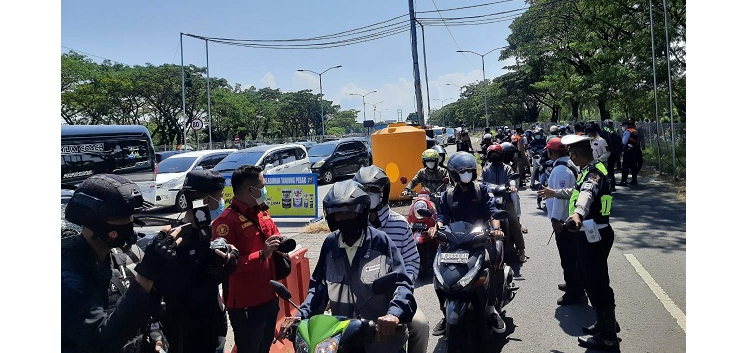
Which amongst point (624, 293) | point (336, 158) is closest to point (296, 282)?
point (624, 293)

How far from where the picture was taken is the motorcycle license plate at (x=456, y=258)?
3986 millimetres

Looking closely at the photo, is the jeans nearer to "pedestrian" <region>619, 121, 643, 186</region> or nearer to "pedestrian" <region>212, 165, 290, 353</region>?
"pedestrian" <region>212, 165, 290, 353</region>

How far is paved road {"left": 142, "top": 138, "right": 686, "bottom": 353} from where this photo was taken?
4.85 m

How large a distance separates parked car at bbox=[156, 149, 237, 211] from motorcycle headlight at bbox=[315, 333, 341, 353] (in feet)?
37.7

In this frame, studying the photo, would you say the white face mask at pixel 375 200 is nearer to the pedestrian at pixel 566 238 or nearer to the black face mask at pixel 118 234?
the black face mask at pixel 118 234

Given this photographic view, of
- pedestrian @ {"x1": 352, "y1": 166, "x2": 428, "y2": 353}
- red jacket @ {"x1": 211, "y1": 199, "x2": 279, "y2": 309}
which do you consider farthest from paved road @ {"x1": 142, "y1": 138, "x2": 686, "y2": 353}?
red jacket @ {"x1": 211, "y1": 199, "x2": 279, "y2": 309}

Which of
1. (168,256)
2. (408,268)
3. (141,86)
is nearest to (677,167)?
(408,268)

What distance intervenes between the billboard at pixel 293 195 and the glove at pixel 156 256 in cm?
933

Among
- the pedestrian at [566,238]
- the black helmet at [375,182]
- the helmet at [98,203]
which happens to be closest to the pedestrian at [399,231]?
the black helmet at [375,182]

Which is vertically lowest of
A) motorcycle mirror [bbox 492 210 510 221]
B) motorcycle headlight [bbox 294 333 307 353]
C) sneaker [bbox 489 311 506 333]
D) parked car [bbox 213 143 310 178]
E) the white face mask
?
sneaker [bbox 489 311 506 333]

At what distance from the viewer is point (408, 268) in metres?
3.32

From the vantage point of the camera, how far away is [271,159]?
656 inches

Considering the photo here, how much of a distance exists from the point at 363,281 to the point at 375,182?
145 centimetres

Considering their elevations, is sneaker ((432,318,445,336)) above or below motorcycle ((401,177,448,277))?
below
